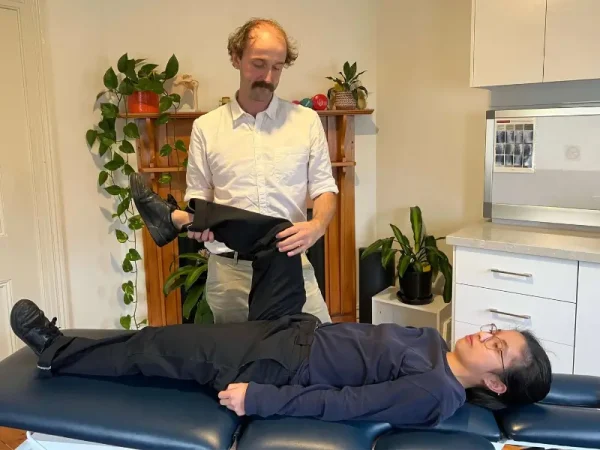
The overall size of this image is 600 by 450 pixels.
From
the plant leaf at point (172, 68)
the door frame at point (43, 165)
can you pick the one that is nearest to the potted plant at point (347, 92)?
the plant leaf at point (172, 68)

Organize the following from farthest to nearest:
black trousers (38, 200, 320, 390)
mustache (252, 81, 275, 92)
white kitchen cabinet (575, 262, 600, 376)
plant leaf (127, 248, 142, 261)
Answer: plant leaf (127, 248, 142, 261) < white kitchen cabinet (575, 262, 600, 376) < mustache (252, 81, 275, 92) < black trousers (38, 200, 320, 390)

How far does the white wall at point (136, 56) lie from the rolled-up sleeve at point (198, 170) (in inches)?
42.1

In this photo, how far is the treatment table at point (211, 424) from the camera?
1187 millimetres

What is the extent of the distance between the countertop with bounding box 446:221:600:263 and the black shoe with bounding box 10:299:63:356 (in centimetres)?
154

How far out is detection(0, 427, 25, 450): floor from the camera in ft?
7.13

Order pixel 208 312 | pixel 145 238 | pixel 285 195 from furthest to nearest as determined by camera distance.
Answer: pixel 145 238
pixel 208 312
pixel 285 195

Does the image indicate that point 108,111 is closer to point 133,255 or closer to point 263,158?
point 133,255

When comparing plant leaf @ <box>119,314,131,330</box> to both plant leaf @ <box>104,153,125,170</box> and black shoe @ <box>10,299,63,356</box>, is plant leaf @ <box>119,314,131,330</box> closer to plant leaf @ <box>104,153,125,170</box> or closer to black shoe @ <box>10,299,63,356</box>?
plant leaf @ <box>104,153,125,170</box>

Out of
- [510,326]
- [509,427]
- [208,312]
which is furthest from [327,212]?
[208,312]

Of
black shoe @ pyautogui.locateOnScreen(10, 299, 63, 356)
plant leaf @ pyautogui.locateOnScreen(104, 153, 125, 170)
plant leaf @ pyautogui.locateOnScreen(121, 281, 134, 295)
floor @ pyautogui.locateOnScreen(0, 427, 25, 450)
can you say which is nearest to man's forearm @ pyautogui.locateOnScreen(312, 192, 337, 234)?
black shoe @ pyautogui.locateOnScreen(10, 299, 63, 356)

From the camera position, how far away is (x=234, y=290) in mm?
1724

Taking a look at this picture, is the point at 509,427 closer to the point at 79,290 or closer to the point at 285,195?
the point at 285,195

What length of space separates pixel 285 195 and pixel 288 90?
1.38 m

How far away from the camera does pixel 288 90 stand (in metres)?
2.95
